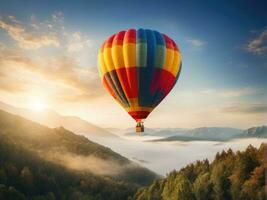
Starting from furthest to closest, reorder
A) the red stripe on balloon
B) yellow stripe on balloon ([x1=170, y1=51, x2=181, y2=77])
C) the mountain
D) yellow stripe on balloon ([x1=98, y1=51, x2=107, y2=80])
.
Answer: the mountain, the red stripe on balloon, yellow stripe on balloon ([x1=170, y1=51, x2=181, y2=77]), yellow stripe on balloon ([x1=98, y1=51, x2=107, y2=80])

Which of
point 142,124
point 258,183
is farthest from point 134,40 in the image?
point 258,183

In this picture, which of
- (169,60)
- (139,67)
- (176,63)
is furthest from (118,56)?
(176,63)

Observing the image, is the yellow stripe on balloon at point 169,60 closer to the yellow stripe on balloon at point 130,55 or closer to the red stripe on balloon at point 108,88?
the yellow stripe on balloon at point 130,55

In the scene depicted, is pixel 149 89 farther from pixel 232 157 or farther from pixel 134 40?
pixel 232 157

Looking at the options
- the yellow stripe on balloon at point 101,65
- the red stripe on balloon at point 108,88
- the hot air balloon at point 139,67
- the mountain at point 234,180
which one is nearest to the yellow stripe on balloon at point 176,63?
the hot air balloon at point 139,67

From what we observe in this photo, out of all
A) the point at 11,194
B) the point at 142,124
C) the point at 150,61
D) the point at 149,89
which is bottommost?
the point at 11,194

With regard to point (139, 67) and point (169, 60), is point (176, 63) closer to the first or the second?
point (169, 60)

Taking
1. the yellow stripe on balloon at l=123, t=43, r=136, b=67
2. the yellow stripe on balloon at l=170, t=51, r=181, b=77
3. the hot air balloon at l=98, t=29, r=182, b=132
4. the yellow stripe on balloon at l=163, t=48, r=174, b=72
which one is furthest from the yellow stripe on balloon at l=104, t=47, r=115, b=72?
the yellow stripe on balloon at l=170, t=51, r=181, b=77

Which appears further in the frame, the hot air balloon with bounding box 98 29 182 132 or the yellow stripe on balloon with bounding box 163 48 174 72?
the yellow stripe on balloon with bounding box 163 48 174 72

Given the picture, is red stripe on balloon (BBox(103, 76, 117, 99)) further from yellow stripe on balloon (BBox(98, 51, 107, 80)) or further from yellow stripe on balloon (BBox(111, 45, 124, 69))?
yellow stripe on balloon (BBox(111, 45, 124, 69))
